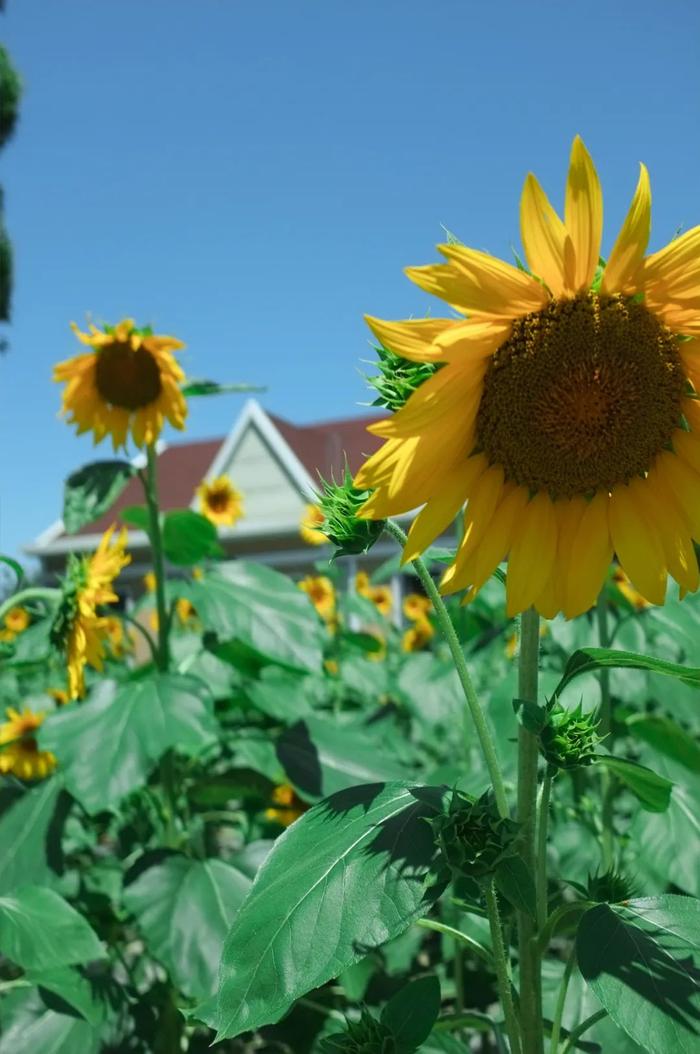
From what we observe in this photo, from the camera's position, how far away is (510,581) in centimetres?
95

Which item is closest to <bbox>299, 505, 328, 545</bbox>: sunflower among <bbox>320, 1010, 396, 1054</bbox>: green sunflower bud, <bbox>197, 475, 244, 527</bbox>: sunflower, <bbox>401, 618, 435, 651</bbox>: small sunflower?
<bbox>320, 1010, 396, 1054</bbox>: green sunflower bud

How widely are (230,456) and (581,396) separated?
1473 centimetres

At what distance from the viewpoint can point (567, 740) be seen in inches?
34.9

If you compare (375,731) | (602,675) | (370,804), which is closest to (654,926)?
(370,804)

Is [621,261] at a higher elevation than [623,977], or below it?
higher

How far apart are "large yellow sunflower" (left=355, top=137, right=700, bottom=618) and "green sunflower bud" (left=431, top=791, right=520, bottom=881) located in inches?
7.1

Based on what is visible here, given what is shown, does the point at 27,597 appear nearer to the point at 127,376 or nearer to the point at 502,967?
the point at 127,376

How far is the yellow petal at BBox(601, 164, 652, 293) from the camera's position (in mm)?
834

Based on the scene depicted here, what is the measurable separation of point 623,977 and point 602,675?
2.82 feet

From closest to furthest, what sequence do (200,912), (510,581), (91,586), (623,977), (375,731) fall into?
(623,977) < (510,581) < (200,912) < (91,586) < (375,731)

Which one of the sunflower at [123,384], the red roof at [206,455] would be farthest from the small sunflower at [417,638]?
the red roof at [206,455]

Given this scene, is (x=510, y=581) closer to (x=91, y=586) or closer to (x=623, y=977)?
(x=623, y=977)

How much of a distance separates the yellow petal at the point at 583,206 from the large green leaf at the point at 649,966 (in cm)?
57

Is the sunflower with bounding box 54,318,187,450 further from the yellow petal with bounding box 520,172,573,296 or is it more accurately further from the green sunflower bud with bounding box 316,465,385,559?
the yellow petal with bounding box 520,172,573,296
